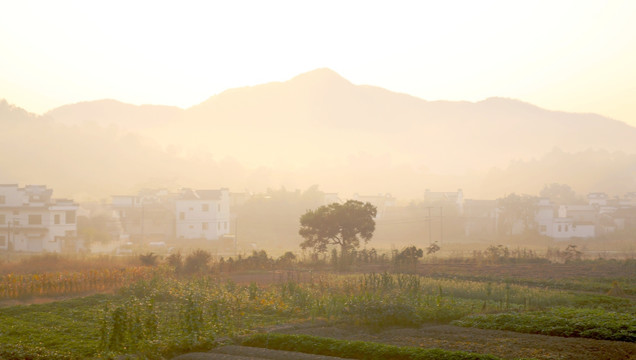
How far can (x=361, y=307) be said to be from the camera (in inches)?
729

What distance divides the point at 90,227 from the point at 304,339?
55380 millimetres

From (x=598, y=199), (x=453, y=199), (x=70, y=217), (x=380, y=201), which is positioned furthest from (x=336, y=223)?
(x=598, y=199)

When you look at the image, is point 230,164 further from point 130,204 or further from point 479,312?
point 479,312

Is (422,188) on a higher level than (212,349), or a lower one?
higher

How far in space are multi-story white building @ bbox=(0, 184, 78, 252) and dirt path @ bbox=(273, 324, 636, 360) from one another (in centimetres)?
4816

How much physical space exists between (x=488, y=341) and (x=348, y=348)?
137 inches

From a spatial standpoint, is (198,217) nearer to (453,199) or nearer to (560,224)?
(560,224)

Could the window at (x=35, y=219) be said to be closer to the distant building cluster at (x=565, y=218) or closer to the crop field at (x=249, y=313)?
the crop field at (x=249, y=313)

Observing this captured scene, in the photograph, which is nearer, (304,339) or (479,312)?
(304,339)

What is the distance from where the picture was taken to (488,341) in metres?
15.6

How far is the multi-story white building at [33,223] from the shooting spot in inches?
2331

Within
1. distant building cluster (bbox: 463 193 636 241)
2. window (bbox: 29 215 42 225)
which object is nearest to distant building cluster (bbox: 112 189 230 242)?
window (bbox: 29 215 42 225)

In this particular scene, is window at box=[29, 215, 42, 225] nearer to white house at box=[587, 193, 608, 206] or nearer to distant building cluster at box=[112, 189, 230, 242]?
distant building cluster at box=[112, 189, 230, 242]

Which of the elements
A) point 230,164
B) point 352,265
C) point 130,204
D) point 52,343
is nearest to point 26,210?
point 130,204
